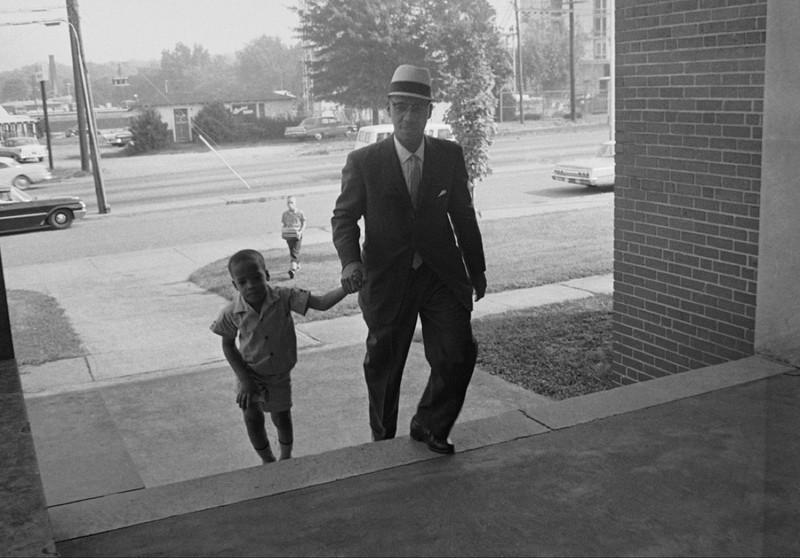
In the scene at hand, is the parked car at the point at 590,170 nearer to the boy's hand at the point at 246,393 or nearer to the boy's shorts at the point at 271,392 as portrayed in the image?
the boy's shorts at the point at 271,392

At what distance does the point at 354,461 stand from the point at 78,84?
19554 millimetres

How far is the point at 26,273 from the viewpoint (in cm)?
1452

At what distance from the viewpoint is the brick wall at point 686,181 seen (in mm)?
5676

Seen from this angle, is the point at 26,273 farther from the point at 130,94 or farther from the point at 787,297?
the point at 787,297

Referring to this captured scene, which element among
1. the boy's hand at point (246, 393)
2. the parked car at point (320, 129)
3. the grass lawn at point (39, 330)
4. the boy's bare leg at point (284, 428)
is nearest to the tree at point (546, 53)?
the parked car at point (320, 129)

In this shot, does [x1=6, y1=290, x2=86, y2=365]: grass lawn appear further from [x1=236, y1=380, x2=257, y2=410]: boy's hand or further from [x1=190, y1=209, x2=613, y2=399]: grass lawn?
[x1=236, y1=380, x2=257, y2=410]: boy's hand

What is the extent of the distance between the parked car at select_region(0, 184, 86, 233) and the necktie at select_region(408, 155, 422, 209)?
15374 mm

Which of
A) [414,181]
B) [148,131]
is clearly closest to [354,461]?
[414,181]

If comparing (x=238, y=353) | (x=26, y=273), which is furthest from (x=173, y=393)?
(x=26, y=273)

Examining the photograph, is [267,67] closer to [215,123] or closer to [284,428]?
[215,123]

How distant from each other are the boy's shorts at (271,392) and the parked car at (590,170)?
1704cm

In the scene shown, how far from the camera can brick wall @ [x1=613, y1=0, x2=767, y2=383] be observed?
5.68 m

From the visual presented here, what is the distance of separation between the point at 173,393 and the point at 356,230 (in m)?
4.00

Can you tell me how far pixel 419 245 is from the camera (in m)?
4.34
